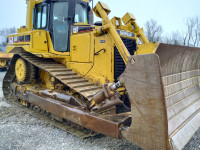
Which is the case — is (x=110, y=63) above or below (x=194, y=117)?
above

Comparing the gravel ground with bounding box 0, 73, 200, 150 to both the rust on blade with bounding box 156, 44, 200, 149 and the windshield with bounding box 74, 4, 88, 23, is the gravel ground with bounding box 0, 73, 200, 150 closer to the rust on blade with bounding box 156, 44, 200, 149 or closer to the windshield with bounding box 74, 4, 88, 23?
the rust on blade with bounding box 156, 44, 200, 149

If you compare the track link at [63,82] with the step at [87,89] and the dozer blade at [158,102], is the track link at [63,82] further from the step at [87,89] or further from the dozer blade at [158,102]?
the dozer blade at [158,102]

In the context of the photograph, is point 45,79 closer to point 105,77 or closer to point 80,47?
point 80,47

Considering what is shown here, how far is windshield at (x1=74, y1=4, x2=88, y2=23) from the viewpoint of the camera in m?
4.88

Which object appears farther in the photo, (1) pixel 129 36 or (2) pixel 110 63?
(1) pixel 129 36

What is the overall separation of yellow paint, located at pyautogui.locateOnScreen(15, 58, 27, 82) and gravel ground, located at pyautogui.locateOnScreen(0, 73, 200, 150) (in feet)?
4.04

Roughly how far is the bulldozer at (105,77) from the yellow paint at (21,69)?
0.09 ft

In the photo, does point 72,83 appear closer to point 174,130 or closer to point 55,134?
point 55,134

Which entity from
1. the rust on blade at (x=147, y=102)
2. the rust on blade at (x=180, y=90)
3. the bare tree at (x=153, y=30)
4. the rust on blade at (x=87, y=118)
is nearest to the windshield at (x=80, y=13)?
the rust on blade at (x=87, y=118)

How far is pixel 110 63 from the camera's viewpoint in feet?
12.2

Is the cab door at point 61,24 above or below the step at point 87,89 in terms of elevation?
Answer: above

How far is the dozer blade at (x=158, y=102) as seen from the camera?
2078mm

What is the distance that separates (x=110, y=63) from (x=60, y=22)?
1860 mm

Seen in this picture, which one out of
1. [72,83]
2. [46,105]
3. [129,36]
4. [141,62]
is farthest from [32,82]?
[141,62]
